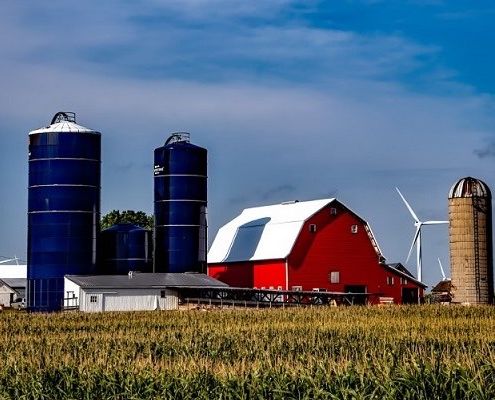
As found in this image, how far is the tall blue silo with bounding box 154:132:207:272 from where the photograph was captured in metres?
71.1

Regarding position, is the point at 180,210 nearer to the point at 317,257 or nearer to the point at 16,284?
the point at 317,257

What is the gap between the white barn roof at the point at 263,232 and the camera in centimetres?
7262

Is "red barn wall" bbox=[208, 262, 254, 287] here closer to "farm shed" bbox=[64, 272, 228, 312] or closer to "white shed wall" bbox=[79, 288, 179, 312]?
"farm shed" bbox=[64, 272, 228, 312]

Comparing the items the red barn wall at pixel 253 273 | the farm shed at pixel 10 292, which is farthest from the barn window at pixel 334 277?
the farm shed at pixel 10 292

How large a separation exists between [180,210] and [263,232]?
773 cm

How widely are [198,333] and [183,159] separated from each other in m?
34.9

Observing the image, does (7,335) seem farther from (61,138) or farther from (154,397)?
(61,138)

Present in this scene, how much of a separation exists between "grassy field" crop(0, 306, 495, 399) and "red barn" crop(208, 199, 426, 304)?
1889cm

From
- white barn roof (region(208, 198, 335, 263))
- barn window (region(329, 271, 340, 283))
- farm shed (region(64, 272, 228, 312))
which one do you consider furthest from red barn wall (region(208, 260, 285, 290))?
farm shed (region(64, 272, 228, 312))

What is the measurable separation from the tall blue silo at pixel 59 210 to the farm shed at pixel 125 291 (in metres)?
1.12

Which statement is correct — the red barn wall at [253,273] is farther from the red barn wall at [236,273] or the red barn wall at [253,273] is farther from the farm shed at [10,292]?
the farm shed at [10,292]

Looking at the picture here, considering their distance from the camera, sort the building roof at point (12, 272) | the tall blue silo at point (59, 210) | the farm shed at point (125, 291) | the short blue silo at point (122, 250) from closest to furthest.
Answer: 1. the farm shed at point (125, 291)
2. the tall blue silo at point (59, 210)
3. the short blue silo at point (122, 250)
4. the building roof at point (12, 272)

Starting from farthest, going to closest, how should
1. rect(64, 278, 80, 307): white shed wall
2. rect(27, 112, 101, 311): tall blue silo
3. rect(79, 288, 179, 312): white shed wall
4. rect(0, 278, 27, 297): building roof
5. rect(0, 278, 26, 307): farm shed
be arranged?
rect(0, 278, 27, 297): building roof → rect(0, 278, 26, 307): farm shed → rect(27, 112, 101, 311): tall blue silo → rect(64, 278, 80, 307): white shed wall → rect(79, 288, 179, 312): white shed wall

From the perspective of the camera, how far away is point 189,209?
71375 millimetres
